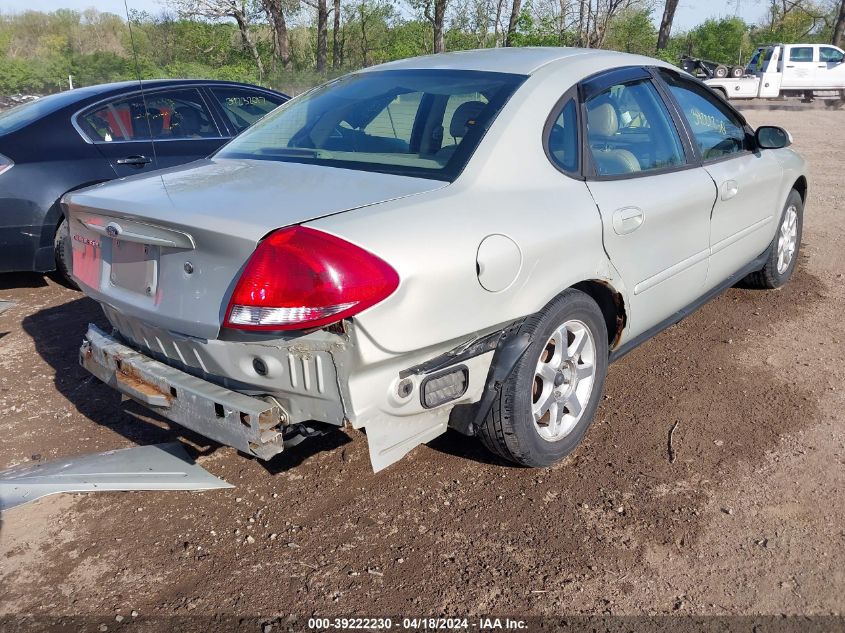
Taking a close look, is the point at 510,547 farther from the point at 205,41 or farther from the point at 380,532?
the point at 205,41

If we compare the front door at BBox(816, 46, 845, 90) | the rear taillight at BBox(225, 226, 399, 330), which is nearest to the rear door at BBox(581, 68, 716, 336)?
the rear taillight at BBox(225, 226, 399, 330)

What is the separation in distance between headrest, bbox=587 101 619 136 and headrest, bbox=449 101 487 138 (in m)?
0.52

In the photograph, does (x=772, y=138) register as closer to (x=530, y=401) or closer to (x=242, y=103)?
(x=530, y=401)

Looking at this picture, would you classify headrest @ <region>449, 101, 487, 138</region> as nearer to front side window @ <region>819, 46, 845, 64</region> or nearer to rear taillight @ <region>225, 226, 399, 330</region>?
rear taillight @ <region>225, 226, 399, 330</region>

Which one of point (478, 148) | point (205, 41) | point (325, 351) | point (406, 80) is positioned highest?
point (205, 41)

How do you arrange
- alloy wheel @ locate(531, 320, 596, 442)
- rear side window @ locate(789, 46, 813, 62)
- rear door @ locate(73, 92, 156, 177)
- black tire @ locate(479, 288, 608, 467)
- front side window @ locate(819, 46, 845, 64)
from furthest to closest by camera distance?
rear side window @ locate(789, 46, 813, 62), front side window @ locate(819, 46, 845, 64), rear door @ locate(73, 92, 156, 177), alloy wheel @ locate(531, 320, 596, 442), black tire @ locate(479, 288, 608, 467)

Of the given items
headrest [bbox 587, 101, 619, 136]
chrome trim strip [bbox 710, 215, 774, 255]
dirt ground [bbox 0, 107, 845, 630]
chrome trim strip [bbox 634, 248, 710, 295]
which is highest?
headrest [bbox 587, 101, 619, 136]

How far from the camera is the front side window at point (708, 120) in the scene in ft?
12.9

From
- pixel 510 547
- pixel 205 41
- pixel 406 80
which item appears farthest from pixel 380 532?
pixel 205 41

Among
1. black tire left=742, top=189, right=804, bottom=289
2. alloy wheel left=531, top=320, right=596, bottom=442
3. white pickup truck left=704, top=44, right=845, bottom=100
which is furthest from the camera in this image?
white pickup truck left=704, top=44, right=845, bottom=100

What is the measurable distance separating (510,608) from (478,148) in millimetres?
1603

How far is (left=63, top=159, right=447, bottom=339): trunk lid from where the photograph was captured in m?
2.35

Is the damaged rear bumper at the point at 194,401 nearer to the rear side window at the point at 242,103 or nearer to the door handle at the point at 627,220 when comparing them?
the door handle at the point at 627,220

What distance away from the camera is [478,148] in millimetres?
2785
